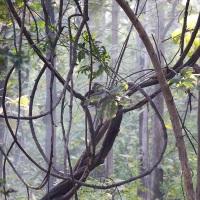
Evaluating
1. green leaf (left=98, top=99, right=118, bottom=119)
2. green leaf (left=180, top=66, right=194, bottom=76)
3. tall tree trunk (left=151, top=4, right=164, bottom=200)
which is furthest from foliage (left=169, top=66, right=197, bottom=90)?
tall tree trunk (left=151, top=4, right=164, bottom=200)

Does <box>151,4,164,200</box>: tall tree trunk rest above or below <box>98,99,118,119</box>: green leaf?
below

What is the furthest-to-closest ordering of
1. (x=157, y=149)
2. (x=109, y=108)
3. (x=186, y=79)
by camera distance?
(x=157, y=149), (x=109, y=108), (x=186, y=79)

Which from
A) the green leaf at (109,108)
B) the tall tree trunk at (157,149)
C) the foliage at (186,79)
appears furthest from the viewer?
the tall tree trunk at (157,149)

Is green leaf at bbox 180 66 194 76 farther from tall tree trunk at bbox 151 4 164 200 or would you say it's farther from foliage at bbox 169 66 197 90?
tall tree trunk at bbox 151 4 164 200

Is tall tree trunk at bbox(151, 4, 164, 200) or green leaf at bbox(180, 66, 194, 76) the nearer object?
green leaf at bbox(180, 66, 194, 76)

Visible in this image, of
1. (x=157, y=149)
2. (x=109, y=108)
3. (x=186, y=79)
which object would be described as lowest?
(x=157, y=149)

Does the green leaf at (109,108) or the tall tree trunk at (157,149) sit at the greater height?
the green leaf at (109,108)

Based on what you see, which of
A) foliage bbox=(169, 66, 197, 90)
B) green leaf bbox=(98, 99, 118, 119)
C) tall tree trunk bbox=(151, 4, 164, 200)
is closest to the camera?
foliage bbox=(169, 66, 197, 90)

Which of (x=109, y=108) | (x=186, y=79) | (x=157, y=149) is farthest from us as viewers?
(x=157, y=149)

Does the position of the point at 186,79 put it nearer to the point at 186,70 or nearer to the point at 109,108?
the point at 186,70

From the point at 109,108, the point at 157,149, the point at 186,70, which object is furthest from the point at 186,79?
the point at 157,149

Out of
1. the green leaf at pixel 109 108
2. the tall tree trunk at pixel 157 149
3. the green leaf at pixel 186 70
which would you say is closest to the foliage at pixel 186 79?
the green leaf at pixel 186 70

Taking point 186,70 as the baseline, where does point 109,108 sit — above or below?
below

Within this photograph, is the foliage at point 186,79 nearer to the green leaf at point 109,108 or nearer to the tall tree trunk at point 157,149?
the green leaf at point 109,108
